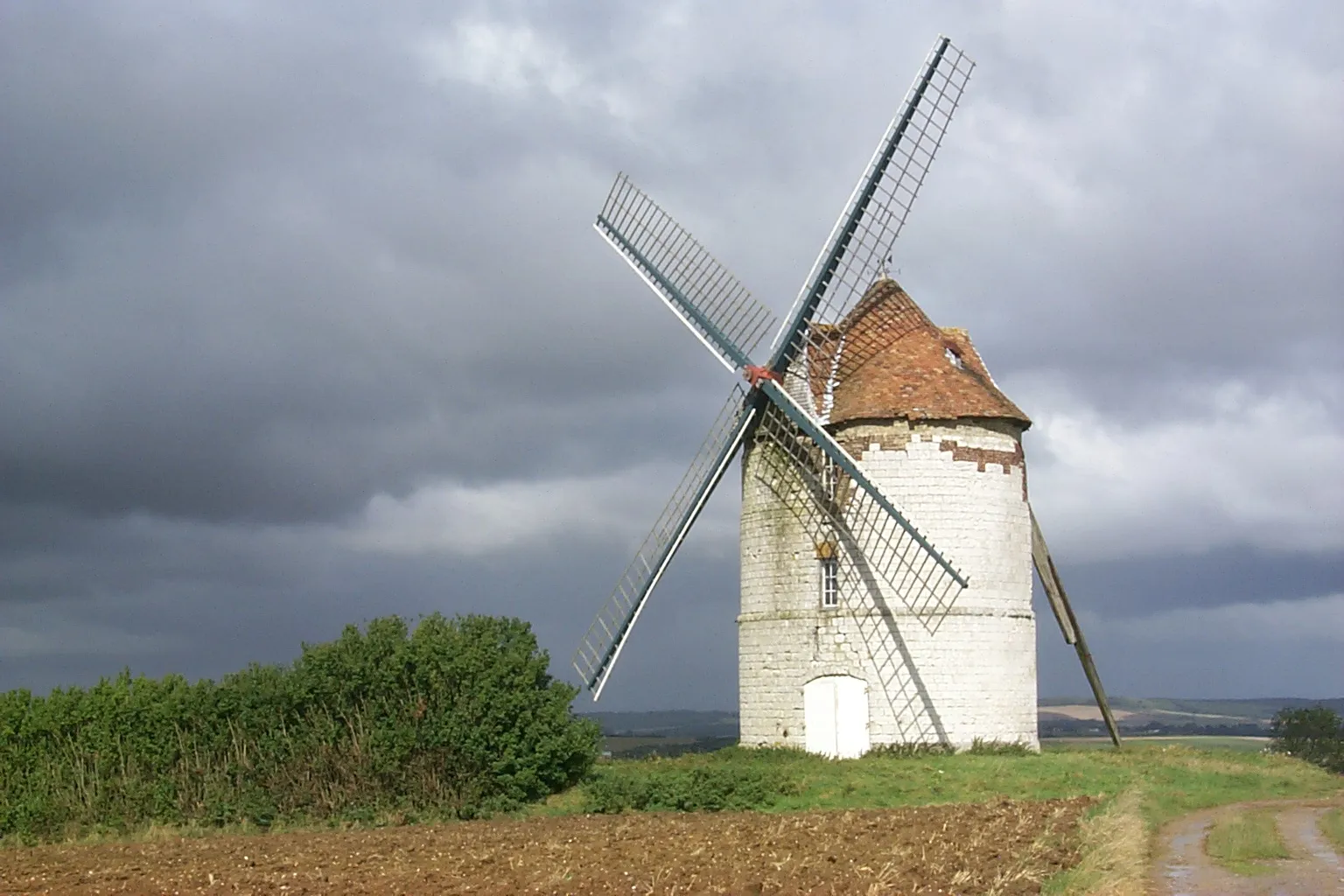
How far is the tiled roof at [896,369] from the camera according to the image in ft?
104

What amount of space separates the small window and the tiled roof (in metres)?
3.06

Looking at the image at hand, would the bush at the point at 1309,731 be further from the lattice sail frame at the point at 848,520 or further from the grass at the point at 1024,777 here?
the lattice sail frame at the point at 848,520

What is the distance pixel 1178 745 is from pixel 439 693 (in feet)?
68.0

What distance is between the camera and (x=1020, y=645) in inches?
1276

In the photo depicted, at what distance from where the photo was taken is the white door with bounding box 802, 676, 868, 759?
31.3 metres

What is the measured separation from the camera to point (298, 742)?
25.9 m

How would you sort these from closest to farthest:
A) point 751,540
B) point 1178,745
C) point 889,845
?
point 889,845 → point 751,540 → point 1178,745

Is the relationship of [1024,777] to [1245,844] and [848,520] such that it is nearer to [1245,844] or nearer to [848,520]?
[848,520]

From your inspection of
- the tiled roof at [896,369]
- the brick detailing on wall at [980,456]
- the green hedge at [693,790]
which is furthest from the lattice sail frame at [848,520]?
the green hedge at [693,790]

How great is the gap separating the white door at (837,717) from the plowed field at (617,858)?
7661 mm

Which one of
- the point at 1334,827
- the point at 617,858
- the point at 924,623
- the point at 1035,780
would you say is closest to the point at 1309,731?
the point at 924,623

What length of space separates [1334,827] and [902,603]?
34.8 ft

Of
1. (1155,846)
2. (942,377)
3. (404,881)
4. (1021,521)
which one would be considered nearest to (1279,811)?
(1155,846)

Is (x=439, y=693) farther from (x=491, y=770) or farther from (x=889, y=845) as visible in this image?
(x=889, y=845)
